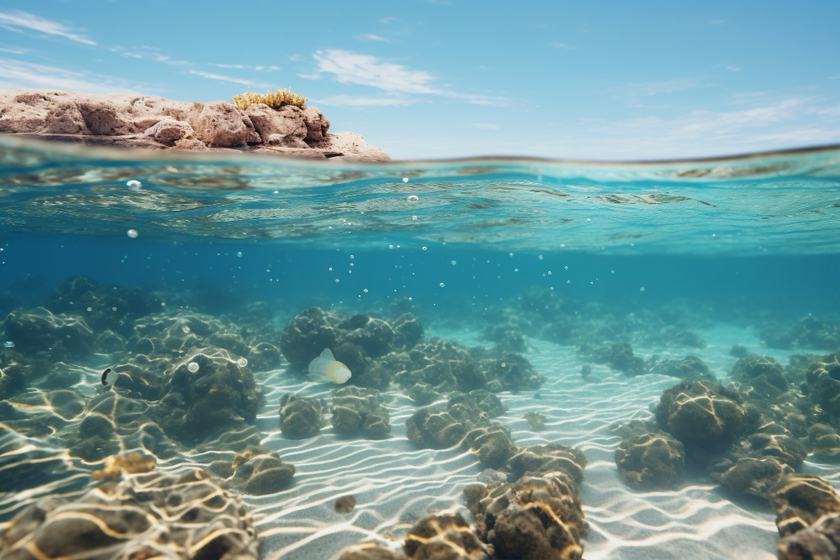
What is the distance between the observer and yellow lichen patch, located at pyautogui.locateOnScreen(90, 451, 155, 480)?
525 cm

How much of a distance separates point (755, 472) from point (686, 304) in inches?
1489

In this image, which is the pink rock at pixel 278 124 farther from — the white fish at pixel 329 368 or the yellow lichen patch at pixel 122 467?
the yellow lichen patch at pixel 122 467

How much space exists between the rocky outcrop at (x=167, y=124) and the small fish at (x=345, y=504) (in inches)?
311

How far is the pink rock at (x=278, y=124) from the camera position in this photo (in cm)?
1023

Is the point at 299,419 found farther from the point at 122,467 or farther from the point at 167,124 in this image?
the point at 167,124

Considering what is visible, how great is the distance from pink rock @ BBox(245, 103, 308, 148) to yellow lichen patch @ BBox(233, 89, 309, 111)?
0.59 feet

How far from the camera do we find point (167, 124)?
30.7ft

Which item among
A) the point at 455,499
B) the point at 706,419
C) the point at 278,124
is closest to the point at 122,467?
the point at 455,499

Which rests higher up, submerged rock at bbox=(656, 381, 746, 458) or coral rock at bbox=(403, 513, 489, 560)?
coral rock at bbox=(403, 513, 489, 560)

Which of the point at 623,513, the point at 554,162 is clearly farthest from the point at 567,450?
the point at 554,162

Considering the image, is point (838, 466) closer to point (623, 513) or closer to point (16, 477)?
point (623, 513)

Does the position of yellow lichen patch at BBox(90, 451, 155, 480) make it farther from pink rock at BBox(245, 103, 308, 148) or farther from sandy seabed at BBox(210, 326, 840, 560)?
pink rock at BBox(245, 103, 308, 148)

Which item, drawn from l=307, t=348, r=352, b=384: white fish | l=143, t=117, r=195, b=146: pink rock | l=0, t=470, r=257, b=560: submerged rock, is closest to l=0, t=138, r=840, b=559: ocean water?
l=0, t=470, r=257, b=560: submerged rock

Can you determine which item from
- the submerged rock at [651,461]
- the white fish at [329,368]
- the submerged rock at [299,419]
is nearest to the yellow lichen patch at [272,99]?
the white fish at [329,368]
